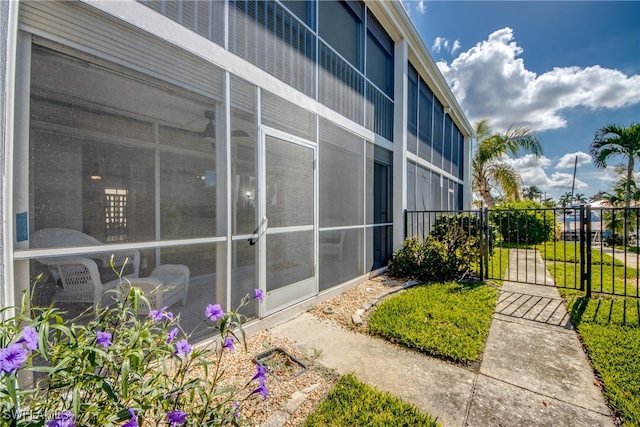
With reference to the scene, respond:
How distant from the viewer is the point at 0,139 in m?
1.63

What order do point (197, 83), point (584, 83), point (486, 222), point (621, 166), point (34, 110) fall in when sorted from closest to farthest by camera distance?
point (34, 110) → point (197, 83) → point (486, 222) → point (621, 166) → point (584, 83)

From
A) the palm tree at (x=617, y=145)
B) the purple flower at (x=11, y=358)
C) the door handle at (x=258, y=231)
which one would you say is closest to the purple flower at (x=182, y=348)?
the purple flower at (x=11, y=358)

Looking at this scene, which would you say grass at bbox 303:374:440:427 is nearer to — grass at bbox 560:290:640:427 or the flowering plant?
the flowering plant

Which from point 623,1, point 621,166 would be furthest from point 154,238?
point 621,166

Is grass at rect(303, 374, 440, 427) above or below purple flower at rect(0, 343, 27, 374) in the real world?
below

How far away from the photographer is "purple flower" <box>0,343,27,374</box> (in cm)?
76

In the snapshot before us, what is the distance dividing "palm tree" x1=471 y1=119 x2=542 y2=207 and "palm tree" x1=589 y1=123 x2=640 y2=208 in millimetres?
2422

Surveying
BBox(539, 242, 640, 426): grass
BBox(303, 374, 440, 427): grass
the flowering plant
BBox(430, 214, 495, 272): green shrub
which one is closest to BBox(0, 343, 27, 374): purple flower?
the flowering plant

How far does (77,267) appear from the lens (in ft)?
6.40

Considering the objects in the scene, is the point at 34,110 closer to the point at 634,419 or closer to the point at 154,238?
the point at 154,238

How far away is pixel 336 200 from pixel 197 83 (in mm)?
2753

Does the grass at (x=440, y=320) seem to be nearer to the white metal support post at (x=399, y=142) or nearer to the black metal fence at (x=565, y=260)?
the black metal fence at (x=565, y=260)

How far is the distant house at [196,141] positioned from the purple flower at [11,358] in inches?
51.2

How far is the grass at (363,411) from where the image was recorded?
1.85 metres
